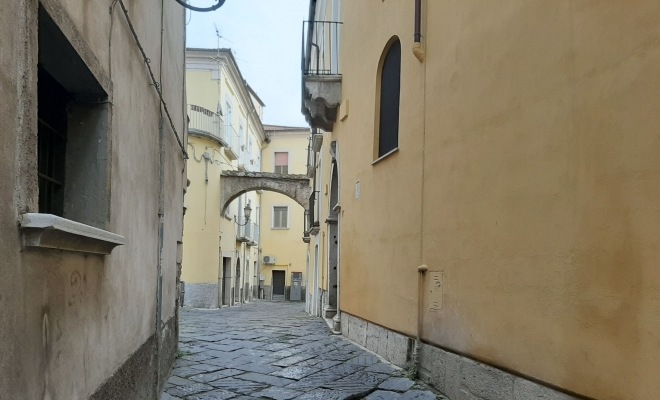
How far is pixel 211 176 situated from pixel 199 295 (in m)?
4.08

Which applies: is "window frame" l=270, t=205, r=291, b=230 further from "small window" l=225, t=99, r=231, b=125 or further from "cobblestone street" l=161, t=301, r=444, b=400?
"cobblestone street" l=161, t=301, r=444, b=400

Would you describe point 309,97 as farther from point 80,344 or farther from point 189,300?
point 189,300

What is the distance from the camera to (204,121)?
18.1 m

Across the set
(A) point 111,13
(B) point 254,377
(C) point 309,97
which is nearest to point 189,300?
(C) point 309,97

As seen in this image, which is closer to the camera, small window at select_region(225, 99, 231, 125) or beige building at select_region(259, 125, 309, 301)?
small window at select_region(225, 99, 231, 125)

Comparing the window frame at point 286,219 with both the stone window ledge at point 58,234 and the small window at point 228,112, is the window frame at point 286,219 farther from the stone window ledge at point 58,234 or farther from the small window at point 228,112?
the stone window ledge at point 58,234

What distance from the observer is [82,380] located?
2.26m

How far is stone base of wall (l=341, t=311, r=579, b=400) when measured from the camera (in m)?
3.37

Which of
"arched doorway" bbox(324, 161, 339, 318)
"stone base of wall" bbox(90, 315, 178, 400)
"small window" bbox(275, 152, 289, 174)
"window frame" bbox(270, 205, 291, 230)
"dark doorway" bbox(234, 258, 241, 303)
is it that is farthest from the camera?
"small window" bbox(275, 152, 289, 174)

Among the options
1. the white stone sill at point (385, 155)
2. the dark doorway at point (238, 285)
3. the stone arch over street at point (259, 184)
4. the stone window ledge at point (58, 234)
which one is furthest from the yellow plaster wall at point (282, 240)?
the stone window ledge at point (58, 234)

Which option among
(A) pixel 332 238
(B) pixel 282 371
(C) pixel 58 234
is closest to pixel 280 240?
(A) pixel 332 238

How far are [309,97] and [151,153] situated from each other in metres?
6.37

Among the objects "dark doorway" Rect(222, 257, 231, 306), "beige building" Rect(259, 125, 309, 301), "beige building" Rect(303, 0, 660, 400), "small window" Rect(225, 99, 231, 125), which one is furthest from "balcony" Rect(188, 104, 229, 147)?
"beige building" Rect(259, 125, 309, 301)

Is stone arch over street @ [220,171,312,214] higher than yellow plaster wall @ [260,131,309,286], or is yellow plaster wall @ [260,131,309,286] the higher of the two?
stone arch over street @ [220,171,312,214]
